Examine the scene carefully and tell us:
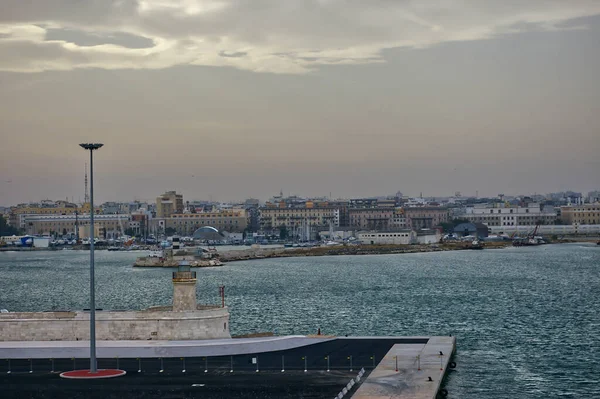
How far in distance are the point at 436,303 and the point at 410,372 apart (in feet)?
111

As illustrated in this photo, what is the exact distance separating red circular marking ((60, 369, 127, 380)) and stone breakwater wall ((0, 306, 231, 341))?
374cm

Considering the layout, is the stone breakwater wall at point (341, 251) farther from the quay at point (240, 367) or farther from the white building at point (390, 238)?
the quay at point (240, 367)

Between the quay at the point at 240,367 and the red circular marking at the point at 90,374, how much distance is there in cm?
36

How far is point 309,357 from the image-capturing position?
33.1 metres

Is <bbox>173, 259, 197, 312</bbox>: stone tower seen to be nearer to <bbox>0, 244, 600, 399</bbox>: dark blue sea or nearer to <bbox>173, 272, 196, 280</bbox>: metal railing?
<bbox>173, 272, 196, 280</bbox>: metal railing

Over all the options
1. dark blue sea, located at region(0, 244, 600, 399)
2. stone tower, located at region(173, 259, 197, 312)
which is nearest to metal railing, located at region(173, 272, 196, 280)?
stone tower, located at region(173, 259, 197, 312)

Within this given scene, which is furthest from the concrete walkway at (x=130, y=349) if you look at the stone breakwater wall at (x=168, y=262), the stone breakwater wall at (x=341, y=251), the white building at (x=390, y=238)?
the white building at (x=390, y=238)

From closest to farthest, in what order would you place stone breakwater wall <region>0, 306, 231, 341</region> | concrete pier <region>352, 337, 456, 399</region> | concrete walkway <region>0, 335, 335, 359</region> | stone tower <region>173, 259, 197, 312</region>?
concrete pier <region>352, 337, 456, 399</region> → concrete walkway <region>0, 335, 335, 359</region> → stone breakwater wall <region>0, 306, 231, 341</region> → stone tower <region>173, 259, 197, 312</region>

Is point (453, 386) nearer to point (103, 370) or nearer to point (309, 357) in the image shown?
point (309, 357)

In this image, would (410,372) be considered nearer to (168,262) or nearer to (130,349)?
(130,349)

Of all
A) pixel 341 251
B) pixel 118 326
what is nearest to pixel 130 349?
pixel 118 326

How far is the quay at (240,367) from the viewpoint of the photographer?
2788cm

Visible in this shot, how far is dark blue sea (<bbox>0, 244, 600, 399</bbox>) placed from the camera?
36.3 metres

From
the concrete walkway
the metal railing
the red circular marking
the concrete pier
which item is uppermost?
the metal railing
